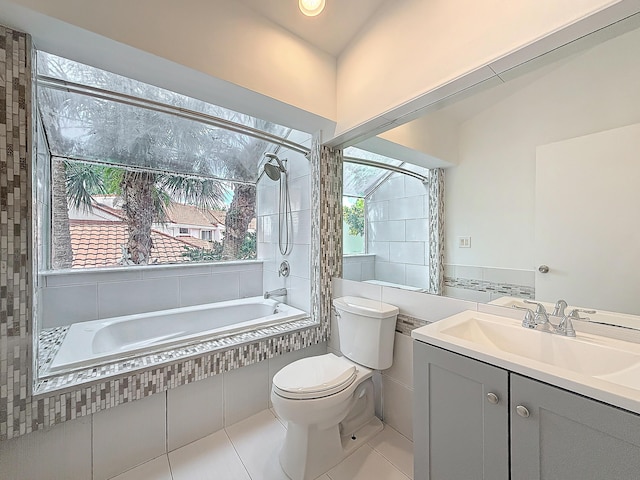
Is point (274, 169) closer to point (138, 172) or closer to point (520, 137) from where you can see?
point (138, 172)

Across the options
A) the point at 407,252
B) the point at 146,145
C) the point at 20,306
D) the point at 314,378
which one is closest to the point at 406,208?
the point at 407,252

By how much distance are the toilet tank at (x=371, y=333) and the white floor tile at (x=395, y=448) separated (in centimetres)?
44

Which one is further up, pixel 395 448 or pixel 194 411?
pixel 194 411

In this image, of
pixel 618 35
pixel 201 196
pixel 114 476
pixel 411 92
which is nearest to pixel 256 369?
pixel 114 476

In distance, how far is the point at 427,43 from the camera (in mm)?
1383

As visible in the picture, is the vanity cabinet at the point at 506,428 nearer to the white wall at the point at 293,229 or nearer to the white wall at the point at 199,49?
the white wall at the point at 293,229

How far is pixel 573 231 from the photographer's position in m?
1.15

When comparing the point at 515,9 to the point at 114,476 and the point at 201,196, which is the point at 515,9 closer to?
the point at 201,196

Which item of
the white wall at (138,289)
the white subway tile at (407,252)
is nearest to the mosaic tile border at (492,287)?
the white subway tile at (407,252)

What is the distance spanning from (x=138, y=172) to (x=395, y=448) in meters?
2.88

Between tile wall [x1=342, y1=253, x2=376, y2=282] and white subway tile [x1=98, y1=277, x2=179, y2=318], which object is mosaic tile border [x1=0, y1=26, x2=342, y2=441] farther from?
tile wall [x1=342, y1=253, x2=376, y2=282]

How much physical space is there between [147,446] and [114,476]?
17cm

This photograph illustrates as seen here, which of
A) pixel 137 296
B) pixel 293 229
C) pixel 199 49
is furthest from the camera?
pixel 293 229

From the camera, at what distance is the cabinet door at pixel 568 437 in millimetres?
696
